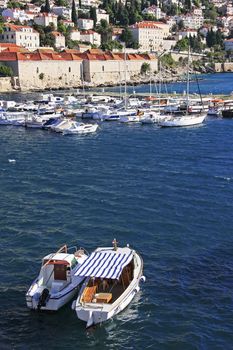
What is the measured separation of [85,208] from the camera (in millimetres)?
18469

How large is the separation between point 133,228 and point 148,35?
363ft

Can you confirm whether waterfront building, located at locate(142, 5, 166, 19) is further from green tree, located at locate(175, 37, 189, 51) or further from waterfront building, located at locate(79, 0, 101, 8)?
green tree, located at locate(175, 37, 189, 51)

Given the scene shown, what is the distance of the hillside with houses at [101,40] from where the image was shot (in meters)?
76.5

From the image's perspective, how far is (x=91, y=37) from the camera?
108438mm

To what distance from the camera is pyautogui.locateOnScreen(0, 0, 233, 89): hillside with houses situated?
251 ft

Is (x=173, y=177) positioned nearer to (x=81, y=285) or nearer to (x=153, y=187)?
(x=153, y=187)

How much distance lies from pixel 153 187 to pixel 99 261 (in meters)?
9.40

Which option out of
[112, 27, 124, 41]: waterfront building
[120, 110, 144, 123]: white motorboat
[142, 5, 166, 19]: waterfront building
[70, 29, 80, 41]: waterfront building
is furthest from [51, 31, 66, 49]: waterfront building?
[120, 110, 144, 123]: white motorboat

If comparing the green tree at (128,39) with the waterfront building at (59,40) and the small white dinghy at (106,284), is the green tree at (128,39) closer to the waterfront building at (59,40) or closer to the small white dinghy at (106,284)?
the waterfront building at (59,40)

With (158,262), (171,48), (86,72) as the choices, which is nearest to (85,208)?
(158,262)

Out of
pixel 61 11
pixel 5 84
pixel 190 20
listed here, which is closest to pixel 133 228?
pixel 5 84

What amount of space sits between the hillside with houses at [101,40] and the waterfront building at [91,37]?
7.4 inches

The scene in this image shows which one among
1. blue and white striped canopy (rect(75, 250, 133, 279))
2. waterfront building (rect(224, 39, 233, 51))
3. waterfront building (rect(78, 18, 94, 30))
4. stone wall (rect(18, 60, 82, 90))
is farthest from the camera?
waterfront building (rect(224, 39, 233, 51))

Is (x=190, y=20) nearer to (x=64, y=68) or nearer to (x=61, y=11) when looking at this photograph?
(x=61, y=11)
